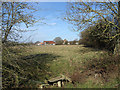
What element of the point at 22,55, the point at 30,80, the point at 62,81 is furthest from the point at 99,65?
the point at 22,55

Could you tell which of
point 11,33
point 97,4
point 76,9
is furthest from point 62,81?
point 97,4

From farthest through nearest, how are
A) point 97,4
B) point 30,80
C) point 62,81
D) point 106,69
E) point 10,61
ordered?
point 97,4
point 106,69
point 62,81
point 30,80
point 10,61

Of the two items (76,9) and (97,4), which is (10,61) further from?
(97,4)

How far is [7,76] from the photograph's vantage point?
377 centimetres

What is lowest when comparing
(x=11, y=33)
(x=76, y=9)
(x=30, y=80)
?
(x=30, y=80)

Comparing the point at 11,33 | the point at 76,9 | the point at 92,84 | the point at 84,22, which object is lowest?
the point at 92,84

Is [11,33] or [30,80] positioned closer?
[30,80]

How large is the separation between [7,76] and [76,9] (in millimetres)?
5901

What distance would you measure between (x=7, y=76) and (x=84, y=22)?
225 inches

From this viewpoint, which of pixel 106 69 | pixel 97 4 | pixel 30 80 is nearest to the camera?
pixel 30 80

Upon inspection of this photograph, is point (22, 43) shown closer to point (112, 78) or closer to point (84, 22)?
point (112, 78)

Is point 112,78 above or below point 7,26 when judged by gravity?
below

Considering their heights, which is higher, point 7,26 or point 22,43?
point 7,26

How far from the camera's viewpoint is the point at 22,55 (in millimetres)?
4500
